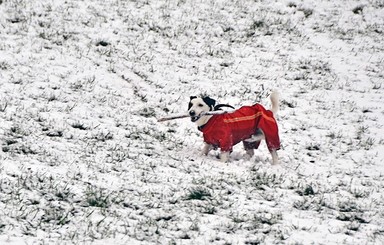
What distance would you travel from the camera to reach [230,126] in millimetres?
8773

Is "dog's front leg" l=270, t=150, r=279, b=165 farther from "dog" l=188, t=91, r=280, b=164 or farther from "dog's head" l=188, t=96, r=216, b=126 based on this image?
"dog's head" l=188, t=96, r=216, b=126

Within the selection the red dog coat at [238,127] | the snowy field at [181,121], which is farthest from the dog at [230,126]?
the snowy field at [181,121]

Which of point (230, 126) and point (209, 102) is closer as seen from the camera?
point (230, 126)

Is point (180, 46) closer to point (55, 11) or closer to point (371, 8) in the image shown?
point (55, 11)

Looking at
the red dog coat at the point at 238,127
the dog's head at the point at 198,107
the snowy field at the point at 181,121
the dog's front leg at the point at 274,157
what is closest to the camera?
the snowy field at the point at 181,121

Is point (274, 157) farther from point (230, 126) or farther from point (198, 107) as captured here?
point (198, 107)

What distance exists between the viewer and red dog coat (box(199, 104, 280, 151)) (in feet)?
28.7

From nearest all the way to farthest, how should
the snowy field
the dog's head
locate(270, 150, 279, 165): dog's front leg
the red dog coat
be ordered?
the snowy field
the red dog coat
the dog's head
locate(270, 150, 279, 165): dog's front leg

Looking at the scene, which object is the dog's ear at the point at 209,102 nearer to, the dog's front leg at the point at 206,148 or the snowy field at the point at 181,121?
the dog's front leg at the point at 206,148

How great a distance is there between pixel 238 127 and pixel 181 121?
219 cm

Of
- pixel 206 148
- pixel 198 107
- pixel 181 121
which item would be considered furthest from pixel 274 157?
pixel 181 121

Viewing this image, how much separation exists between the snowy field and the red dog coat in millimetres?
384

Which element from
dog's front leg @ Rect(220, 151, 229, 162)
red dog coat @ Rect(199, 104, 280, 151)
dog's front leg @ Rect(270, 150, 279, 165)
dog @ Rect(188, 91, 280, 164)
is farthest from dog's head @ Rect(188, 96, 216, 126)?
dog's front leg @ Rect(270, 150, 279, 165)

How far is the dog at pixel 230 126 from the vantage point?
8.76 m
